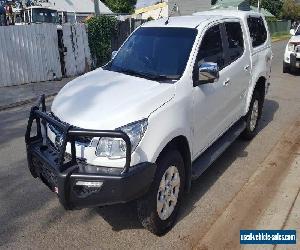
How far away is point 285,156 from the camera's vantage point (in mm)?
5887

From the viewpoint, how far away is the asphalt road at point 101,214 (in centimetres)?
378

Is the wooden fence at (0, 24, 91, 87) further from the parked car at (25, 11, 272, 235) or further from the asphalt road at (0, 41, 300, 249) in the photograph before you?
the parked car at (25, 11, 272, 235)

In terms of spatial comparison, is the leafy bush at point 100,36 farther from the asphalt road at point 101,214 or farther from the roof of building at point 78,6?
the roof of building at point 78,6

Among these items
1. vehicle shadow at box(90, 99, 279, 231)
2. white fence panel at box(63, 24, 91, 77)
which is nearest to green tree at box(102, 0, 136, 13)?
white fence panel at box(63, 24, 91, 77)

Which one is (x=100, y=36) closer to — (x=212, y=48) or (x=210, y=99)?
(x=212, y=48)

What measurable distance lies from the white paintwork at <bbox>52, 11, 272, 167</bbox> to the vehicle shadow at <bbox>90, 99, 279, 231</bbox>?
0.56 m

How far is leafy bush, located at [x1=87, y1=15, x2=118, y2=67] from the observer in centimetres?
1458

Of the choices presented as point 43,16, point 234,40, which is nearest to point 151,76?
point 234,40

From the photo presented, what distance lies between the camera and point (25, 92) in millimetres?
11031

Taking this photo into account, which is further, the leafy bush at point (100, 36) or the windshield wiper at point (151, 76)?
the leafy bush at point (100, 36)

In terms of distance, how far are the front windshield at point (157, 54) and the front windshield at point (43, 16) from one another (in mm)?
22409

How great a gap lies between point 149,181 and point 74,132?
778 millimetres

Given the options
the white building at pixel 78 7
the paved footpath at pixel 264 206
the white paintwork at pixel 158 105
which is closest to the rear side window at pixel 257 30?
the white paintwork at pixel 158 105

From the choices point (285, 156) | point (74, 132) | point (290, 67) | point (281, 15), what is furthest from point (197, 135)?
point (281, 15)
